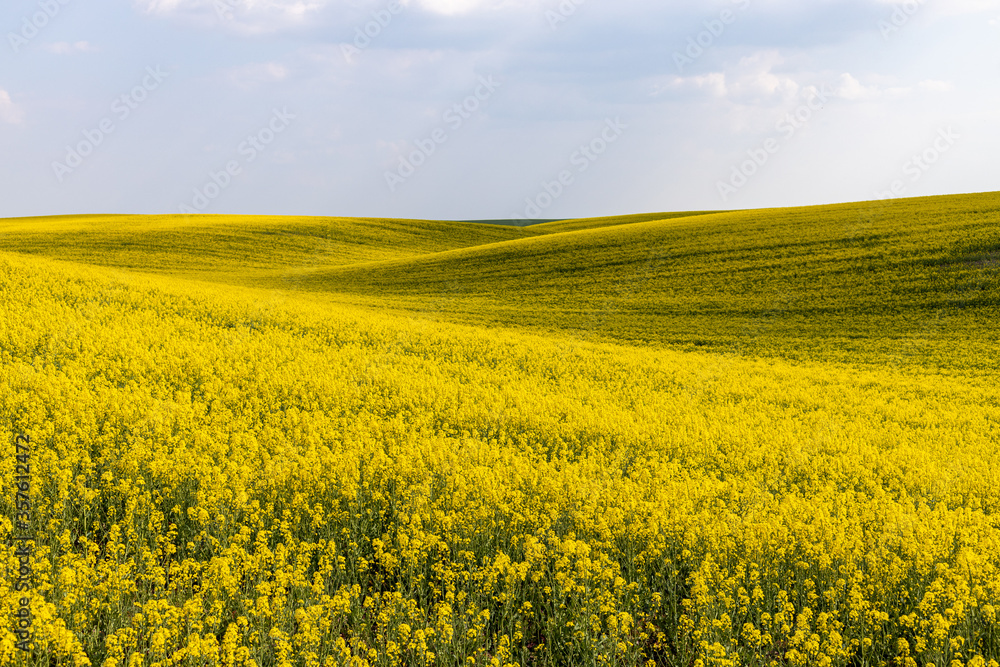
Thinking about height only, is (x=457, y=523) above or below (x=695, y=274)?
below

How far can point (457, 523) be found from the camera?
6.52m

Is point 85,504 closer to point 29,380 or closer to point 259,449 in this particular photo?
point 259,449

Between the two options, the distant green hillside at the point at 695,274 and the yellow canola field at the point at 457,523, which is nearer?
the yellow canola field at the point at 457,523

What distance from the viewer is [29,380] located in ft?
31.8

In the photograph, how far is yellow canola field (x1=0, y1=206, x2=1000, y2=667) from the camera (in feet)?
16.2

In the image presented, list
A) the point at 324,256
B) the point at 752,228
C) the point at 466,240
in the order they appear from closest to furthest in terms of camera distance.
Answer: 1. the point at 752,228
2. the point at 324,256
3. the point at 466,240

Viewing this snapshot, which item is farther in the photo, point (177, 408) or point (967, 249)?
point (967, 249)

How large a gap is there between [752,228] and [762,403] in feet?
102

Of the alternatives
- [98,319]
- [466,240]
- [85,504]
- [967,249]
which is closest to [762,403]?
[85,504]

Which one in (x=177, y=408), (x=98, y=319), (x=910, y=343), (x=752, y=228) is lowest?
(x=910, y=343)

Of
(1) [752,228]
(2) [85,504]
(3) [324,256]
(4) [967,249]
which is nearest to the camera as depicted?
(2) [85,504]

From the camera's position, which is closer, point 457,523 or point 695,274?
point 457,523

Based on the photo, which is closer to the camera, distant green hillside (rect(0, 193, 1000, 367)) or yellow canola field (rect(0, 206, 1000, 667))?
yellow canola field (rect(0, 206, 1000, 667))

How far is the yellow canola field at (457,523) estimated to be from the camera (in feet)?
16.2
